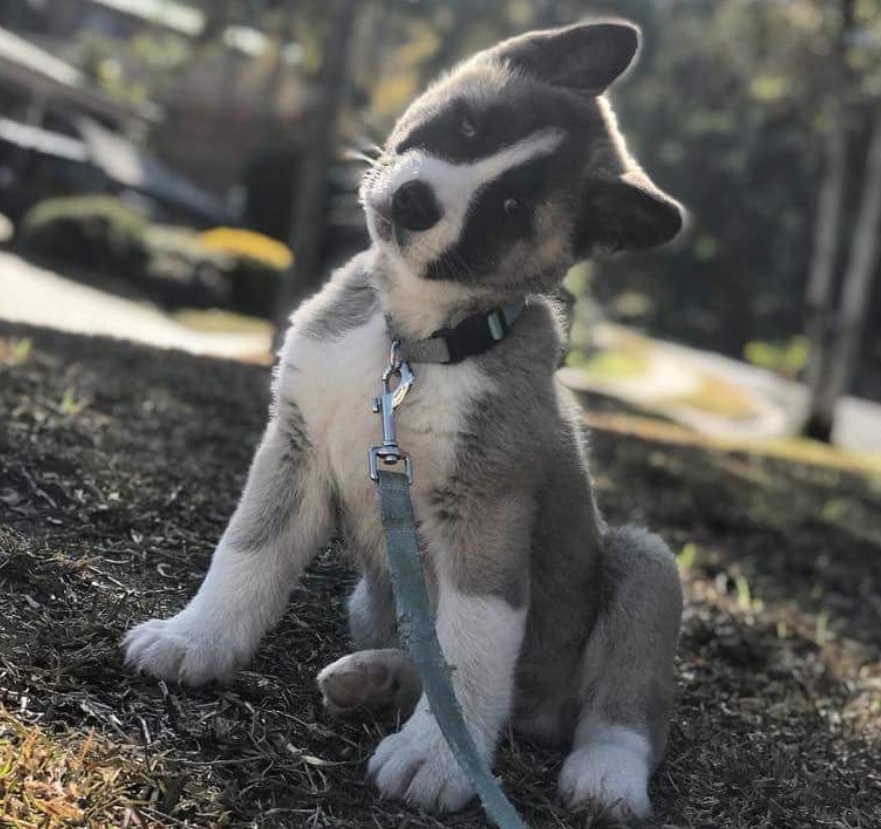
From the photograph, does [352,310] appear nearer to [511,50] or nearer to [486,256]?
[486,256]

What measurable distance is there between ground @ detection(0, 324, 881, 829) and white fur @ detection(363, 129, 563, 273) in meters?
1.39

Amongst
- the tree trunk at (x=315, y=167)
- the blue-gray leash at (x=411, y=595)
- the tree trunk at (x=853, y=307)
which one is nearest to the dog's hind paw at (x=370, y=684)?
the blue-gray leash at (x=411, y=595)

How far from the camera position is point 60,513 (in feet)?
14.2

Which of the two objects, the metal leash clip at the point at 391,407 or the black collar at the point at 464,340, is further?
the black collar at the point at 464,340

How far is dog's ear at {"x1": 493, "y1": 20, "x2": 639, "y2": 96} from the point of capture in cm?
361

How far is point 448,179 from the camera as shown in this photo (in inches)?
125

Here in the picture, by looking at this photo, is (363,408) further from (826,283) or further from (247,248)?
(247,248)

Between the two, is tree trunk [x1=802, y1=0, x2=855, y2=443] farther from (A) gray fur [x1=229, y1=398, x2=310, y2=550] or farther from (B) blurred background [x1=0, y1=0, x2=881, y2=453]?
(A) gray fur [x1=229, y1=398, x2=310, y2=550]

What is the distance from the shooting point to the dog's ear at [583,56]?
3.61m

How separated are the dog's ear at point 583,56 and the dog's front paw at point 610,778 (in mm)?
1970

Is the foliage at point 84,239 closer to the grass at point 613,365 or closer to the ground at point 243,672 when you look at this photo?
the grass at point 613,365

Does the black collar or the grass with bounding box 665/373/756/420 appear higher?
the black collar

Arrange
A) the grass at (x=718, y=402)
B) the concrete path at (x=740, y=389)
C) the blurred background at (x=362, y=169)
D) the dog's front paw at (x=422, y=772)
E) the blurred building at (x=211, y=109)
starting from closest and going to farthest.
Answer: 1. the dog's front paw at (x=422, y=772)
2. the blurred background at (x=362, y=169)
3. the concrete path at (x=740, y=389)
4. the grass at (x=718, y=402)
5. the blurred building at (x=211, y=109)

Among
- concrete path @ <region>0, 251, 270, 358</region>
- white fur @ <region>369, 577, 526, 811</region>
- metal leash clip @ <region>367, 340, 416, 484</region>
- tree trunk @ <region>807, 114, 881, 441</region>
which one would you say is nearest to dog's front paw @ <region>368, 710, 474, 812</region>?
white fur @ <region>369, 577, 526, 811</region>
